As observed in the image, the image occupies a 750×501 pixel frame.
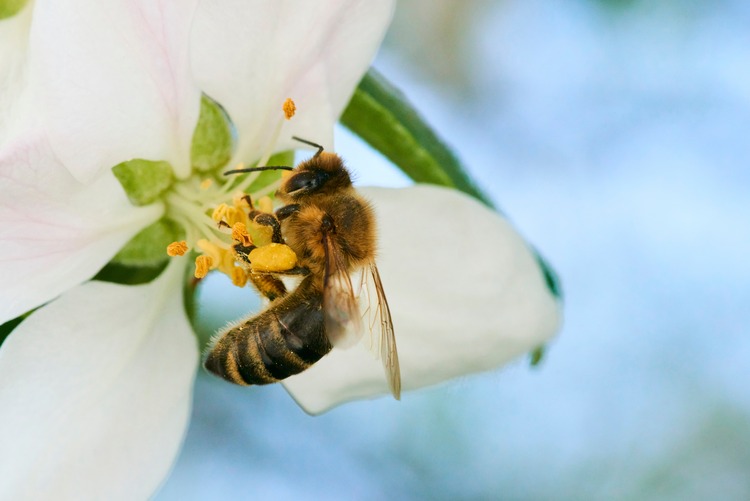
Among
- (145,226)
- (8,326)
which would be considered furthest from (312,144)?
(8,326)

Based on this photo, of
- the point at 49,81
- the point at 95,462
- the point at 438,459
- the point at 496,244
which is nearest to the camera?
the point at 49,81

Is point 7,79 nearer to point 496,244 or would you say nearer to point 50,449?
point 50,449

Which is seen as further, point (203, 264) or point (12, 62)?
point (203, 264)

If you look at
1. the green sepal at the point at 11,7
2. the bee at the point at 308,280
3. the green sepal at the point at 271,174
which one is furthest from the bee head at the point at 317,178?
the green sepal at the point at 11,7

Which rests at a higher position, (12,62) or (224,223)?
(12,62)

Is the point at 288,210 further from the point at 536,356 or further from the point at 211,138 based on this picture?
the point at 536,356

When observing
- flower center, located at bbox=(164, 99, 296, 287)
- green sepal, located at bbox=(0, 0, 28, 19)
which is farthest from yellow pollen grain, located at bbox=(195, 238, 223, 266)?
green sepal, located at bbox=(0, 0, 28, 19)

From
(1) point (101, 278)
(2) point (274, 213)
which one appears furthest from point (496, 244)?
(1) point (101, 278)
